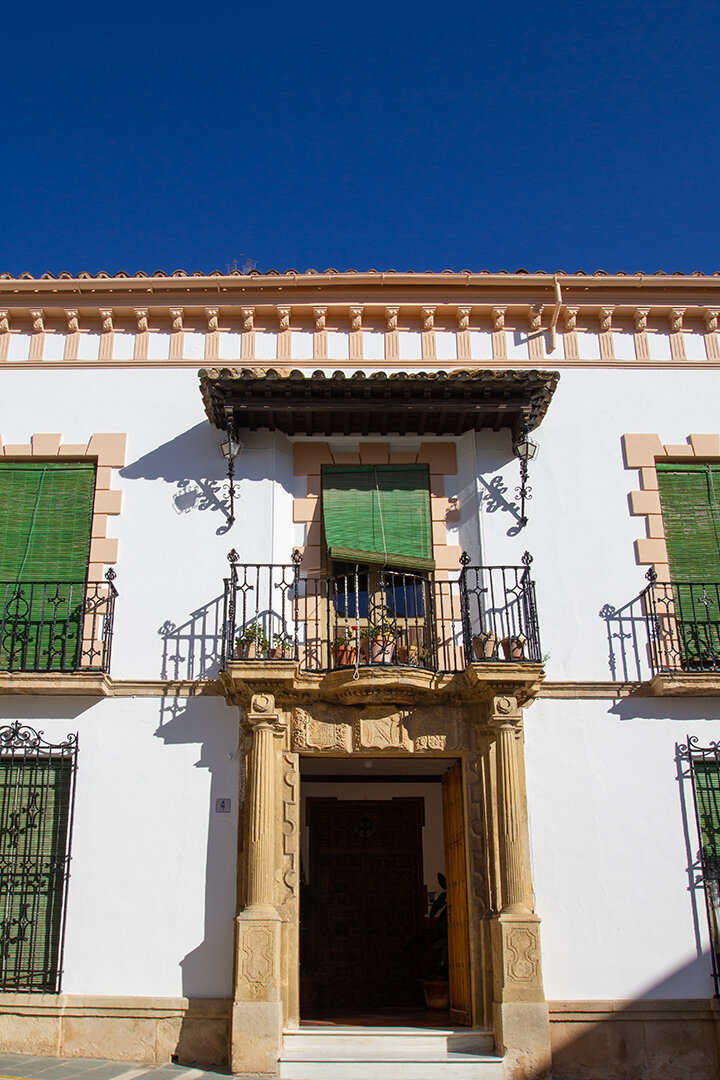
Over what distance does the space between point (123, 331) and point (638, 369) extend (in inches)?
230

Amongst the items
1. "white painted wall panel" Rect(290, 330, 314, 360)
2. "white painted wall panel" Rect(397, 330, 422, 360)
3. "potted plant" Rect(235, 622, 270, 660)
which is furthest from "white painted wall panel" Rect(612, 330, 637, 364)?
"potted plant" Rect(235, 622, 270, 660)

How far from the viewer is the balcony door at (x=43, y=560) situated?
381 inches

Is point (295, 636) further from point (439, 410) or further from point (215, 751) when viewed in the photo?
point (439, 410)

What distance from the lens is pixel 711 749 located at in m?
9.41

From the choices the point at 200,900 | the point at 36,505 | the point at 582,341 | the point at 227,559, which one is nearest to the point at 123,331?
the point at 36,505

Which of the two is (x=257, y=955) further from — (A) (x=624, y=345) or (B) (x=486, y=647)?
(A) (x=624, y=345)

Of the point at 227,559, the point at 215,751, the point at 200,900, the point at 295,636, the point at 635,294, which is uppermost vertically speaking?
the point at 635,294

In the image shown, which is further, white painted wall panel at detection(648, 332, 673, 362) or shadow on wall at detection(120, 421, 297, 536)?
white painted wall panel at detection(648, 332, 673, 362)

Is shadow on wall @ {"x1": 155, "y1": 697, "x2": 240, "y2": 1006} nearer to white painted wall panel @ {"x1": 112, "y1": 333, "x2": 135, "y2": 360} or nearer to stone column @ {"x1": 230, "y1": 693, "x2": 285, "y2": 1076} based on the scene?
stone column @ {"x1": 230, "y1": 693, "x2": 285, "y2": 1076}

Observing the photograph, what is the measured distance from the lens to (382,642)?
9.42 metres

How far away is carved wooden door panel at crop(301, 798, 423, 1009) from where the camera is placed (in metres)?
11.7

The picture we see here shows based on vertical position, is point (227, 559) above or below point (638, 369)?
below

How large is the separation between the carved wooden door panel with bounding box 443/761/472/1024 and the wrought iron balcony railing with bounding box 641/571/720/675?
7.66ft

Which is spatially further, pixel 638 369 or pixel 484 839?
pixel 638 369
